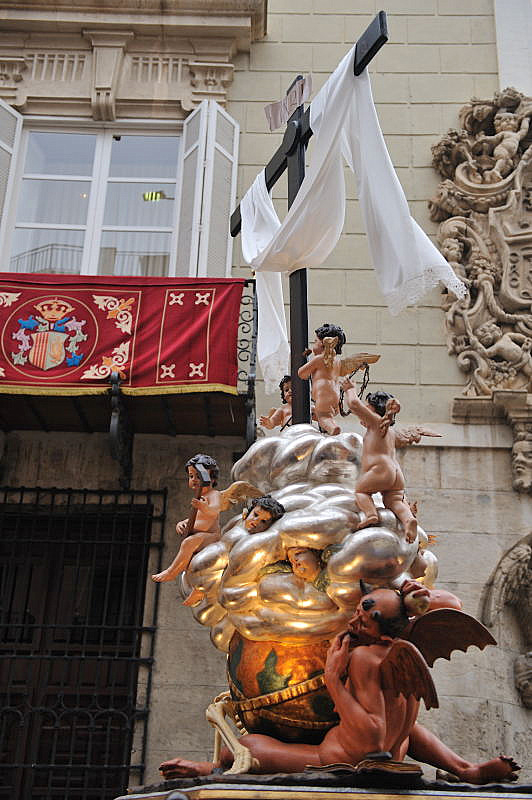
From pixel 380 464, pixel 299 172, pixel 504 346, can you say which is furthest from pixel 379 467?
pixel 504 346

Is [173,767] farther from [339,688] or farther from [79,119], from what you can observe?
[79,119]

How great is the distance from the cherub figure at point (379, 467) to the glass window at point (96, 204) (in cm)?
607

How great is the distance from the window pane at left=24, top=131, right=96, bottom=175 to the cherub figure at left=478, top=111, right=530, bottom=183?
416 centimetres

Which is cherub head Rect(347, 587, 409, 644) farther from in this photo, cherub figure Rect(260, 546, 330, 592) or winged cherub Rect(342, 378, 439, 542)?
winged cherub Rect(342, 378, 439, 542)

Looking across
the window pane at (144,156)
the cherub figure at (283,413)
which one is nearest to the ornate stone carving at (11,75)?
the window pane at (144,156)

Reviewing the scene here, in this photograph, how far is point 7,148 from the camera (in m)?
10.5

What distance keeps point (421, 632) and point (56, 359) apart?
5.37 m

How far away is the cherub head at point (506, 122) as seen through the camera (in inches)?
396

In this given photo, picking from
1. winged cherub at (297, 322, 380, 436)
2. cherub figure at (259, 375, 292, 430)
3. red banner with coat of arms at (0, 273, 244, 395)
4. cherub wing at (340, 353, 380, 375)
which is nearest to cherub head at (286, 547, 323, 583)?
winged cherub at (297, 322, 380, 436)

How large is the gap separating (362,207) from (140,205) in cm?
567

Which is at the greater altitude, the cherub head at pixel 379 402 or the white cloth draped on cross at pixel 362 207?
the white cloth draped on cross at pixel 362 207

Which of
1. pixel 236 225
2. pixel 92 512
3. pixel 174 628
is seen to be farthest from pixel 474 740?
pixel 236 225

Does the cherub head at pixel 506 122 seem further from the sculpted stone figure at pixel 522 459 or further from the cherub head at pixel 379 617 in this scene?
the cherub head at pixel 379 617

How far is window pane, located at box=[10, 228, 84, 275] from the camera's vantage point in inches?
402
